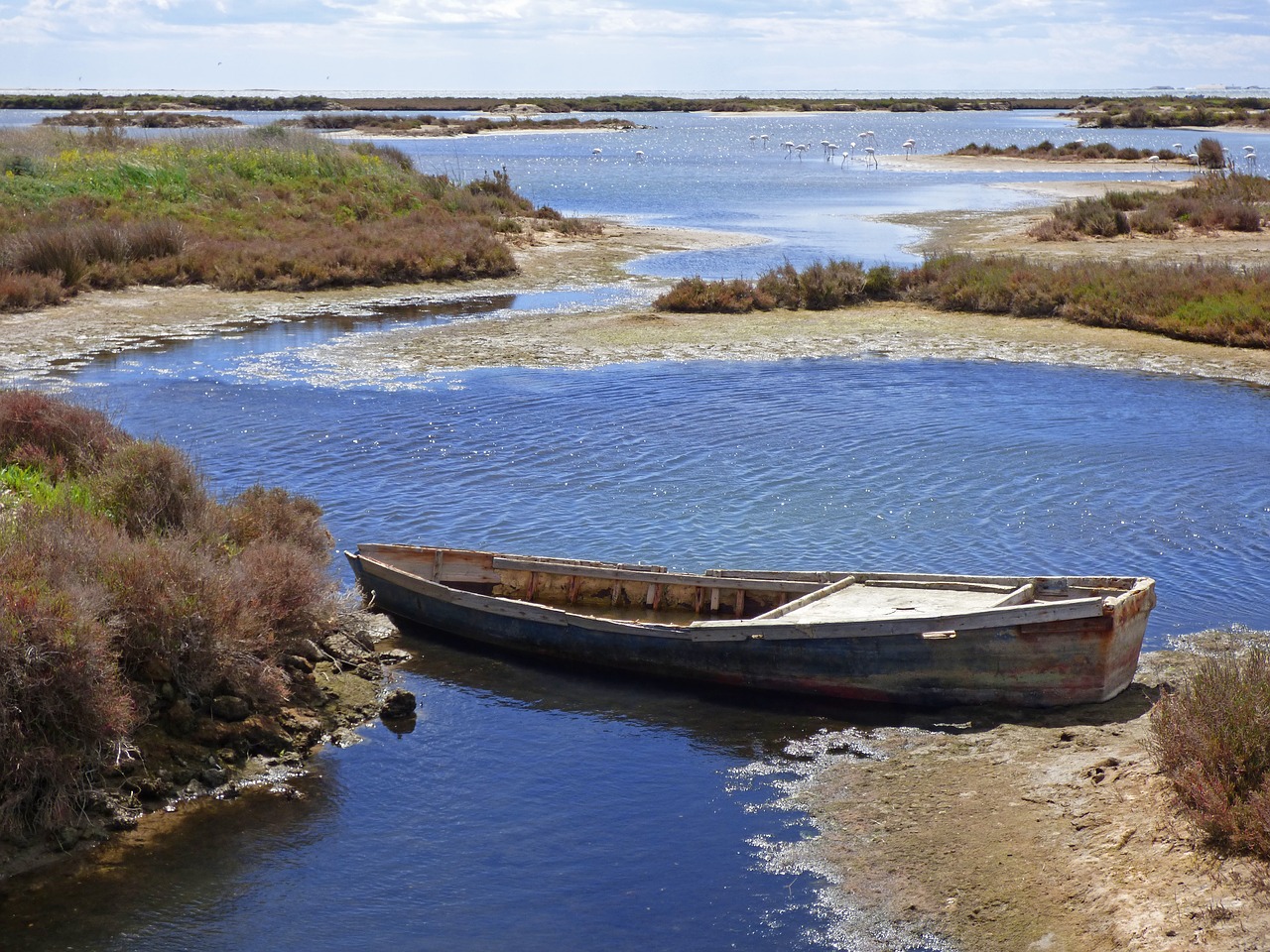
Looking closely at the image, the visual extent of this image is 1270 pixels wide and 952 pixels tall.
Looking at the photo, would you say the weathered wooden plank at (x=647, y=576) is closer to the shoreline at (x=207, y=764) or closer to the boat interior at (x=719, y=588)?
the boat interior at (x=719, y=588)

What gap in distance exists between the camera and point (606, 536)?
14984 mm

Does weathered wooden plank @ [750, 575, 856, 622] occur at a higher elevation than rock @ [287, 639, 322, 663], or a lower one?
higher

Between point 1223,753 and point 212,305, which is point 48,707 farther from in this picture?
point 212,305

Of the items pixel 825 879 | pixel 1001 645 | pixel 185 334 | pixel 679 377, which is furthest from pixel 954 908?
pixel 185 334

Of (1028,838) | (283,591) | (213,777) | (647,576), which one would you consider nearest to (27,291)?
(283,591)

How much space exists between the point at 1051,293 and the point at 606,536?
682 inches

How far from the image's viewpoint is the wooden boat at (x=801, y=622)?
10227 mm

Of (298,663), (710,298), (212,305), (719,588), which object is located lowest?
(298,663)

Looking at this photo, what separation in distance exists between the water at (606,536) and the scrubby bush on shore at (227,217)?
3.76 metres

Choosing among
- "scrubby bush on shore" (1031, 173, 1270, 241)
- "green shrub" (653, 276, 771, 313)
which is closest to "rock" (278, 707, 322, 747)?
"green shrub" (653, 276, 771, 313)

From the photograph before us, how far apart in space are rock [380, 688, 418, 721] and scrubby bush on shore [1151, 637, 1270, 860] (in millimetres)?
5698

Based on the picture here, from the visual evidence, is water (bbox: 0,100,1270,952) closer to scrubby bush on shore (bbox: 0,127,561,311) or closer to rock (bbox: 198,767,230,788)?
rock (bbox: 198,767,230,788)

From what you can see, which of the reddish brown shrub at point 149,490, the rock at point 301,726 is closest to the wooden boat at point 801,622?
the reddish brown shrub at point 149,490

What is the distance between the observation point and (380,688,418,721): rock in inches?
424
